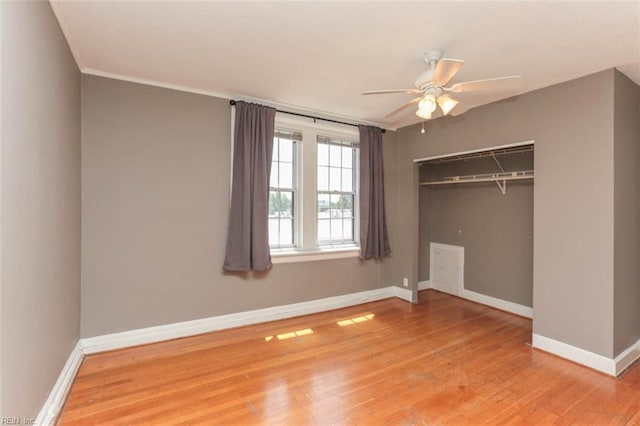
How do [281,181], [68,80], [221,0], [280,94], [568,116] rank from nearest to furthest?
1. [221,0]
2. [68,80]
3. [568,116]
4. [280,94]
5. [281,181]

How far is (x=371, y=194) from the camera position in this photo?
4453 millimetres

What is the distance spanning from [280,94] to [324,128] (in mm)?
850

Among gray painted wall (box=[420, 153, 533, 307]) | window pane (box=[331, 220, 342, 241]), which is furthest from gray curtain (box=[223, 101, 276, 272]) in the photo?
gray painted wall (box=[420, 153, 533, 307])

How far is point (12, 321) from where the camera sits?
147 centimetres

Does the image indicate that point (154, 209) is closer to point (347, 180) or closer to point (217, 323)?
point (217, 323)

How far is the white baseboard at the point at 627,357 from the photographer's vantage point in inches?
106

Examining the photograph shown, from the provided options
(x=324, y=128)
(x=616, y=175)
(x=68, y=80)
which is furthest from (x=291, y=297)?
(x=616, y=175)

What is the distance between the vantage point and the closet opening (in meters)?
4.02

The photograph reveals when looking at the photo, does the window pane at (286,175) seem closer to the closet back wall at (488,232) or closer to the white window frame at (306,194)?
the white window frame at (306,194)

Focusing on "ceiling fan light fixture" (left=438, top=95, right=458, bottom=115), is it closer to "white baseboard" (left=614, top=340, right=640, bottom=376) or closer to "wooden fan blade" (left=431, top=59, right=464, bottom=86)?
"wooden fan blade" (left=431, top=59, right=464, bottom=86)

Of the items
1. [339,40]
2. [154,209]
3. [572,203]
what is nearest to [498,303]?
[572,203]

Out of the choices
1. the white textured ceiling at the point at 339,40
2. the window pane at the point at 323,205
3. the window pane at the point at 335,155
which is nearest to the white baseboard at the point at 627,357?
the white textured ceiling at the point at 339,40

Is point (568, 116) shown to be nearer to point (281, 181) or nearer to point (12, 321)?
point (281, 181)

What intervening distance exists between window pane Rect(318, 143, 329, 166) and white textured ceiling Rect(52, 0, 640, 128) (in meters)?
1.07
